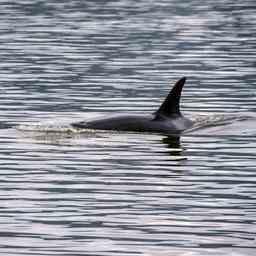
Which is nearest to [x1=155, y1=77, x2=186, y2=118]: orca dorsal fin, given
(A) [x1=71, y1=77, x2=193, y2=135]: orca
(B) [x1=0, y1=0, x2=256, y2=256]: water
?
(A) [x1=71, y1=77, x2=193, y2=135]: orca

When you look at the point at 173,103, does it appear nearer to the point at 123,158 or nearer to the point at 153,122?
the point at 153,122

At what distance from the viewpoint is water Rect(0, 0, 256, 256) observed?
56.9 ft

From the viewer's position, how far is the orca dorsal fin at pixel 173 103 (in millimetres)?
29266

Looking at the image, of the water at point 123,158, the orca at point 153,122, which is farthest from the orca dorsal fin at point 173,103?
the water at point 123,158

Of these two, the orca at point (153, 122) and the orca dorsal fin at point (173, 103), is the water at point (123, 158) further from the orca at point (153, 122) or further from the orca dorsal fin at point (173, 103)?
the orca dorsal fin at point (173, 103)

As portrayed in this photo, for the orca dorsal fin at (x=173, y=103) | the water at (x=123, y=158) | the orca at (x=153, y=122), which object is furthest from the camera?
the orca dorsal fin at (x=173, y=103)

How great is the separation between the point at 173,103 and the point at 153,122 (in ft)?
2.18

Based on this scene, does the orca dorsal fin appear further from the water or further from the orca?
the water

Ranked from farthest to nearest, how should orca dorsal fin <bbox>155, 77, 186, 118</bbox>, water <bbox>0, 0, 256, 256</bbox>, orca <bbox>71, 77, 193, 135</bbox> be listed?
orca dorsal fin <bbox>155, 77, 186, 118</bbox>, orca <bbox>71, 77, 193, 135</bbox>, water <bbox>0, 0, 256, 256</bbox>

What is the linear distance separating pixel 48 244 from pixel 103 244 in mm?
654

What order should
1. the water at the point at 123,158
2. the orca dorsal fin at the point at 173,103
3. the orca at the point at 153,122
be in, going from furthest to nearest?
the orca dorsal fin at the point at 173,103
the orca at the point at 153,122
the water at the point at 123,158

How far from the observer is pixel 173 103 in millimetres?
29469

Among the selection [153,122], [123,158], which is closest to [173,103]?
[153,122]

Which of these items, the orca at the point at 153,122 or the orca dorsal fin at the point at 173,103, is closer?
the orca at the point at 153,122
